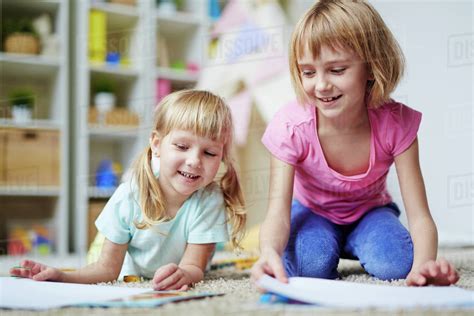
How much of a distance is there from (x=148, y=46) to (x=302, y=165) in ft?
4.74

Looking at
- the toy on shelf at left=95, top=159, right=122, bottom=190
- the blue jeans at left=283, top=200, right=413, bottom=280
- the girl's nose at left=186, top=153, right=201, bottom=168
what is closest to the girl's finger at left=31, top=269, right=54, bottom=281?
the girl's nose at left=186, top=153, right=201, bottom=168

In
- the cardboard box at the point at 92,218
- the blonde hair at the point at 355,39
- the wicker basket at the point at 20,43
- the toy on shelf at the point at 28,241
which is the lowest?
the toy on shelf at the point at 28,241

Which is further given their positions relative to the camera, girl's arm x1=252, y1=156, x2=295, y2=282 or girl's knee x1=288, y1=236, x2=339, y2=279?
girl's knee x1=288, y1=236, x2=339, y2=279

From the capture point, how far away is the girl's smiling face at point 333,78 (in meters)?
0.86

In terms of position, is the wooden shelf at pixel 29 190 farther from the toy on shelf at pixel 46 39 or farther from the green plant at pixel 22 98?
the toy on shelf at pixel 46 39

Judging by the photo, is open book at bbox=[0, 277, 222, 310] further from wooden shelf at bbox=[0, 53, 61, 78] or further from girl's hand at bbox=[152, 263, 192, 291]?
wooden shelf at bbox=[0, 53, 61, 78]

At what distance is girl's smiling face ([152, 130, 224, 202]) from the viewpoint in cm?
92

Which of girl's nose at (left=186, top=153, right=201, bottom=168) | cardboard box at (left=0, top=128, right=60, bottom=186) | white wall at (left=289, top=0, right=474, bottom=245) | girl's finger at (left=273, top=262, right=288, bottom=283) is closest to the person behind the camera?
girl's finger at (left=273, top=262, right=288, bottom=283)

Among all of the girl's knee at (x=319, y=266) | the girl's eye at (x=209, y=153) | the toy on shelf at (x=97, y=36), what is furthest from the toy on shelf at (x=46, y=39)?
the girl's knee at (x=319, y=266)

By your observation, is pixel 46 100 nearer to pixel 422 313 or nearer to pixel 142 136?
pixel 142 136

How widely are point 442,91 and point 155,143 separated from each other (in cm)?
61

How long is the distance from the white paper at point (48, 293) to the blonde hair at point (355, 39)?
1.42 ft

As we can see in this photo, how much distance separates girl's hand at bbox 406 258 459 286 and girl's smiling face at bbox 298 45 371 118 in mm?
293

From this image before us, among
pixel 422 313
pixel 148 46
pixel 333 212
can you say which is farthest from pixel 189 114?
pixel 148 46
